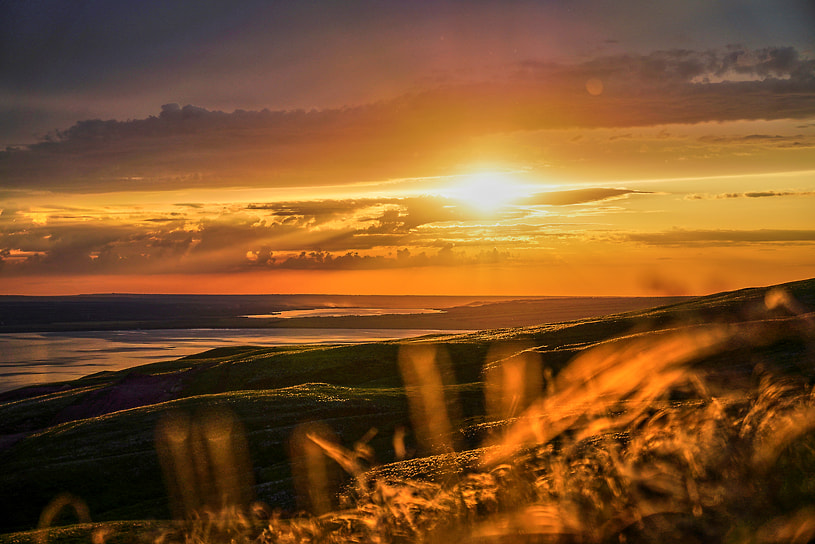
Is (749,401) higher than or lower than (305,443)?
higher

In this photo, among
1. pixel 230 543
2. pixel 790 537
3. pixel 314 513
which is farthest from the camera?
pixel 314 513

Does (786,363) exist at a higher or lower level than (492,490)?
lower

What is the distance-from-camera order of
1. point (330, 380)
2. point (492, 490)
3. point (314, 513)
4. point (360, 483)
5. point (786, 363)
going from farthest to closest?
point (330, 380), point (786, 363), point (360, 483), point (314, 513), point (492, 490)

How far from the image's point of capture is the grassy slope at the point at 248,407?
44.7 metres

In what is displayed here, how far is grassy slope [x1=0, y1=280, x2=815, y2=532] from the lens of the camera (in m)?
44.7

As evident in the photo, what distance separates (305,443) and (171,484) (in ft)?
32.5

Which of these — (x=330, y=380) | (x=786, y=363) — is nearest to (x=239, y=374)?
(x=330, y=380)

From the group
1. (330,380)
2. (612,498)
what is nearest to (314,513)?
(612,498)

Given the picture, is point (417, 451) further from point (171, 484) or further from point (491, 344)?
point (491, 344)

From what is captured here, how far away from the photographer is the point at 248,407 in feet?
198

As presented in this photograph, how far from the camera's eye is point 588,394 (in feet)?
Result: 174

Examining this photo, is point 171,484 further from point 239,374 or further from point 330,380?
point 239,374

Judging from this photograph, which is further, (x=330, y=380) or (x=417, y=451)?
(x=330, y=380)

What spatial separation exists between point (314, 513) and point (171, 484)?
658 inches
